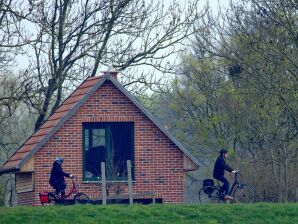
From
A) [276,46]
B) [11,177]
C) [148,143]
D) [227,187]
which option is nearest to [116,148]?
[148,143]

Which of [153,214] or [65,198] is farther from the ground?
[65,198]

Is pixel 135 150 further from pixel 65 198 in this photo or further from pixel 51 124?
pixel 65 198

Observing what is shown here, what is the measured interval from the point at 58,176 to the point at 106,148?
2.92 m

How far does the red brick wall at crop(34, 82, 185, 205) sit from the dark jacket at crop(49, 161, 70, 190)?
7.50 feet

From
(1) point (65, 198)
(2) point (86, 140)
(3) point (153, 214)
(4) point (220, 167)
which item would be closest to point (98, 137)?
(2) point (86, 140)

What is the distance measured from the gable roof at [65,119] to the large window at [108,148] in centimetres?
78

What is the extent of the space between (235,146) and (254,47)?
48.4ft

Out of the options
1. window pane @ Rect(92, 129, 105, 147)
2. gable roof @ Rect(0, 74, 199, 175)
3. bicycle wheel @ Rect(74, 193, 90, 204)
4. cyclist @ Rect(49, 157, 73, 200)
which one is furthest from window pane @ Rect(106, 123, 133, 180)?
cyclist @ Rect(49, 157, 73, 200)

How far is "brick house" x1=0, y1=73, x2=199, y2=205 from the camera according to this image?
33.0 metres

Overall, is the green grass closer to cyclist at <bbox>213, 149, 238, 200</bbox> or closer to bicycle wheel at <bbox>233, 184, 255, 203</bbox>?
cyclist at <bbox>213, 149, 238, 200</bbox>

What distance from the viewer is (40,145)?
32.8 m

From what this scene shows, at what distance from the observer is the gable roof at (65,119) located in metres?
32.8

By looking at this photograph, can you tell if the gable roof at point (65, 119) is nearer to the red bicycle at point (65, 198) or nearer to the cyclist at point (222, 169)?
the red bicycle at point (65, 198)

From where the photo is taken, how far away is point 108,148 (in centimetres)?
3309
